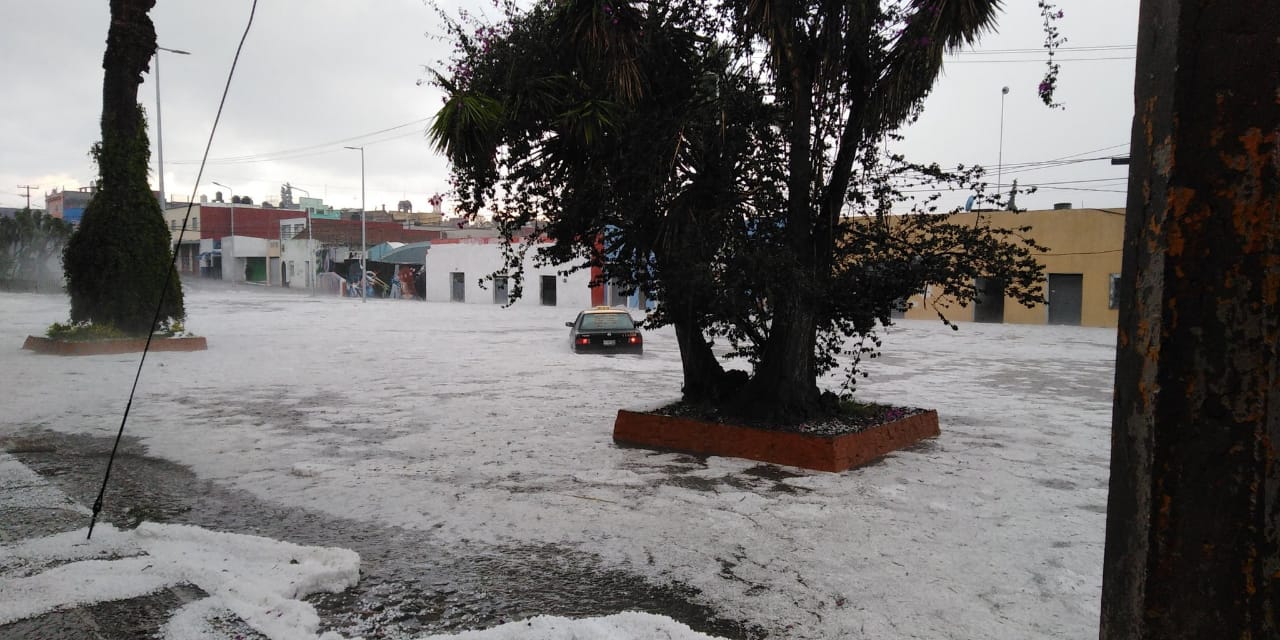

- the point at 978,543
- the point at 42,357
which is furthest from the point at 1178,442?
the point at 42,357

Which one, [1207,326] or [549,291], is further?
[549,291]

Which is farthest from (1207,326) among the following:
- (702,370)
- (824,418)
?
(702,370)

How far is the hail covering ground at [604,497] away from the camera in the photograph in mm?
4496

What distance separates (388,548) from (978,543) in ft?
13.2

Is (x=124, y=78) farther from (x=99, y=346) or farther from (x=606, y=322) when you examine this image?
(x=606, y=322)

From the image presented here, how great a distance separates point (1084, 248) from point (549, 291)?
30199 mm

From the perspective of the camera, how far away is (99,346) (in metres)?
17.8

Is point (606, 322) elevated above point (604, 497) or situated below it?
above

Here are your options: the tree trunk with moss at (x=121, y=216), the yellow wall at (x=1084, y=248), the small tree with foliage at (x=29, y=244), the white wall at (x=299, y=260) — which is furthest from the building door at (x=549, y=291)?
the small tree with foliage at (x=29, y=244)

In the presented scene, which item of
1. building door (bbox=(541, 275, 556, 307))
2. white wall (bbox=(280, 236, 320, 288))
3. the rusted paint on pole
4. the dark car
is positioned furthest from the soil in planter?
white wall (bbox=(280, 236, 320, 288))

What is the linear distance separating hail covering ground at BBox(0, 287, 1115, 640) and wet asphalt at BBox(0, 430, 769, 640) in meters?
0.15

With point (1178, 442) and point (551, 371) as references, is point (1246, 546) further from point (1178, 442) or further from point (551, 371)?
point (551, 371)

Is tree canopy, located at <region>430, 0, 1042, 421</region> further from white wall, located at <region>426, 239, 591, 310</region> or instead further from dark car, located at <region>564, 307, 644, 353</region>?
white wall, located at <region>426, 239, 591, 310</region>

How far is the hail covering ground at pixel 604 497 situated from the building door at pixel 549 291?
35.3 m
